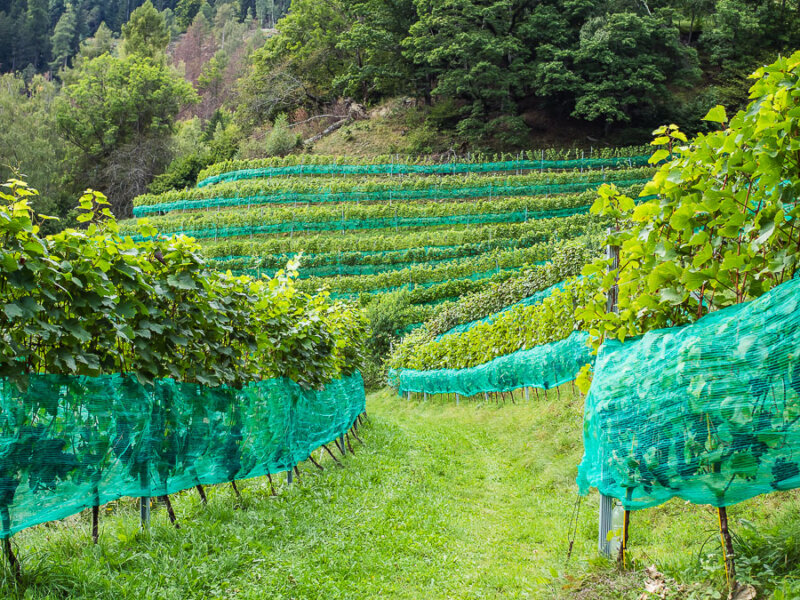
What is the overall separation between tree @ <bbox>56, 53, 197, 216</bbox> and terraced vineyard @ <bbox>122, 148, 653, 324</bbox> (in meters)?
13.2

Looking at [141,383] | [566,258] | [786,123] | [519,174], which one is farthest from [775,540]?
[519,174]

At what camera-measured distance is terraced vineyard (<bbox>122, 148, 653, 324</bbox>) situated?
34.9 m

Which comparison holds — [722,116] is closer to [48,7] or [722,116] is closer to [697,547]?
[697,547]

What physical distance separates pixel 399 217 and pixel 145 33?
2527 inches

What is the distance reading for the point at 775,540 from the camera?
3.06m

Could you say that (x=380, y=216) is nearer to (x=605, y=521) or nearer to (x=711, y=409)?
(x=605, y=521)

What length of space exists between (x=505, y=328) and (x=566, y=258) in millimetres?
4279

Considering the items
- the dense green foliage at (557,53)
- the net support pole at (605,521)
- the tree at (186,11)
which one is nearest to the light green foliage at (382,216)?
the dense green foliage at (557,53)

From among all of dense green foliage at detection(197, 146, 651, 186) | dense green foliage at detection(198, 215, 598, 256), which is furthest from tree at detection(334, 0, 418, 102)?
dense green foliage at detection(198, 215, 598, 256)

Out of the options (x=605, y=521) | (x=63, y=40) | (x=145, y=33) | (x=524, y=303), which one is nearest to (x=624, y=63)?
(x=524, y=303)

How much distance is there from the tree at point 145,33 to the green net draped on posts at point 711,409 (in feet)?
295

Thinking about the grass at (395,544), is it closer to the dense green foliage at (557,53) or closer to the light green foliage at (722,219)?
the light green foliage at (722,219)

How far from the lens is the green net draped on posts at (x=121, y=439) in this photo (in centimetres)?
369

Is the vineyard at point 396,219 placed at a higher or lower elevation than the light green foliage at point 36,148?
lower
